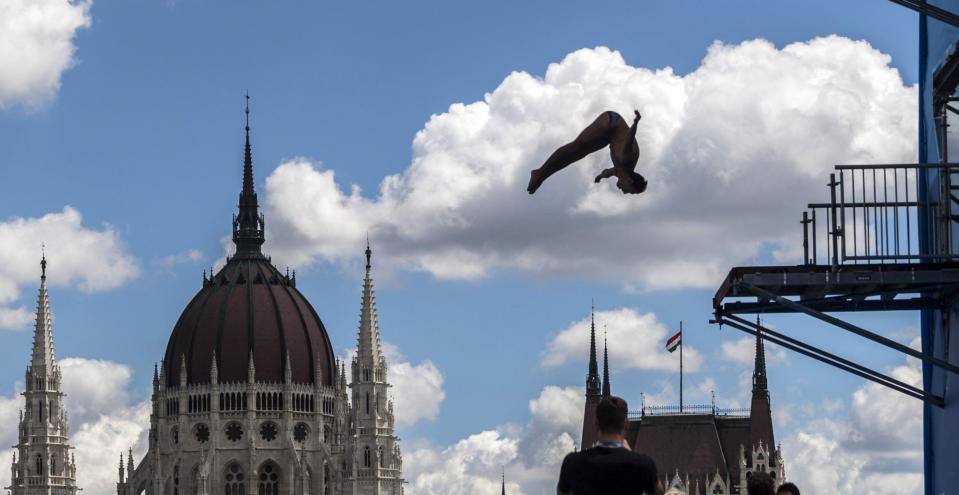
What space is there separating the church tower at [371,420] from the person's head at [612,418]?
14180 centimetres

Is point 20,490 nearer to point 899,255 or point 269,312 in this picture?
point 269,312

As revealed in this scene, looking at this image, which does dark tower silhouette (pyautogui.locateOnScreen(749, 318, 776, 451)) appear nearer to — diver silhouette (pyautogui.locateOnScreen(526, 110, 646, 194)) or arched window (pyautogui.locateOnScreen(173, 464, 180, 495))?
arched window (pyautogui.locateOnScreen(173, 464, 180, 495))

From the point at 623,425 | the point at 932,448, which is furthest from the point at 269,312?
the point at 623,425

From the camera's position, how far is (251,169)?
601ft

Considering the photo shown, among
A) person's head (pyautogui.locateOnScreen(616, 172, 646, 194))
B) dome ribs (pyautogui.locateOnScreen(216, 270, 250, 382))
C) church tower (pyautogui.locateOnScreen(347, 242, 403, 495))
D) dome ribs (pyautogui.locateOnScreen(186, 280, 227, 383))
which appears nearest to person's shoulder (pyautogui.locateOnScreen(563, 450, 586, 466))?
person's head (pyautogui.locateOnScreen(616, 172, 646, 194))

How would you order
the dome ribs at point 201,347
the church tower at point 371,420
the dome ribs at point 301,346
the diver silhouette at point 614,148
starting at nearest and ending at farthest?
the diver silhouette at point 614,148 < the church tower at point 371,420 < the dome ribs at point 301,346 < the dome ribs at point 201,347

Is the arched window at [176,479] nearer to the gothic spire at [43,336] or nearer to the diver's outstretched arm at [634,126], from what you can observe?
the gothic spire at [43,336]

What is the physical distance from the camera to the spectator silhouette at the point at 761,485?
19.0 m

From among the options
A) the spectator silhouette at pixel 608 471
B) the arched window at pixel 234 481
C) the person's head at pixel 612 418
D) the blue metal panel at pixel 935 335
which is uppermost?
the arched window at pixel 234 481

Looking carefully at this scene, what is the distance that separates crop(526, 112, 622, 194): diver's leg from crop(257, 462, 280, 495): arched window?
484 ft

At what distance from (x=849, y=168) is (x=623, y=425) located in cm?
857

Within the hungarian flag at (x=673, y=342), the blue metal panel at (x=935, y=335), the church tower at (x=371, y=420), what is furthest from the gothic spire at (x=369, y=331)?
the blue metal panel at (x=935, y=335)

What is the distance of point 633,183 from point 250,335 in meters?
150

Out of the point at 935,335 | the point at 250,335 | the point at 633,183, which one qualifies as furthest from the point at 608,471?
the point at 250,335
